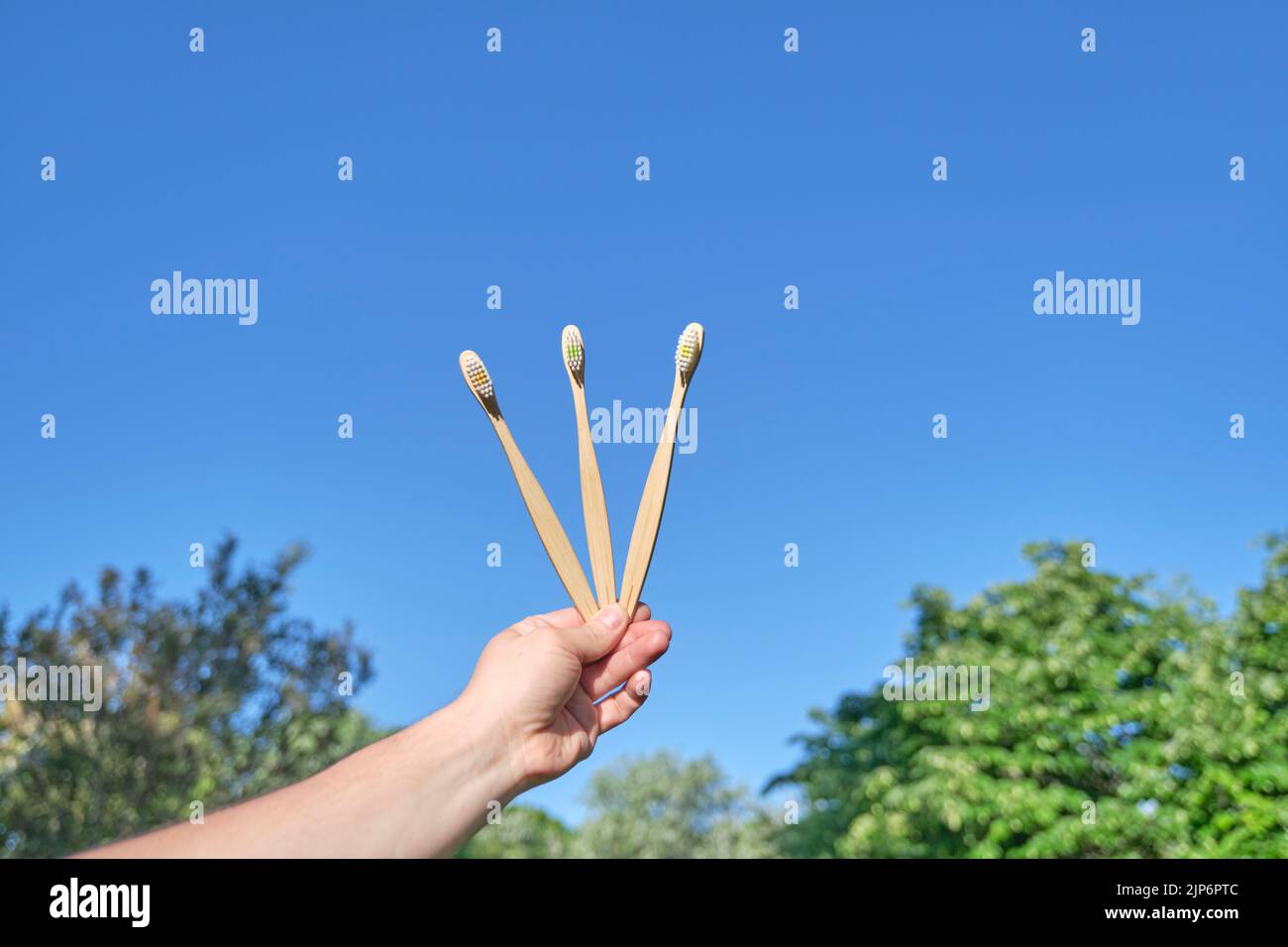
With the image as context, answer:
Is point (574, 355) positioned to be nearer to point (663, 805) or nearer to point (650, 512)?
point (650, 512)

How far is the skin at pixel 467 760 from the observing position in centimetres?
136

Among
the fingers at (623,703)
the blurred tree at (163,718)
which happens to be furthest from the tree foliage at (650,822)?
the fingers at (623,703)

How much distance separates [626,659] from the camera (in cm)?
179

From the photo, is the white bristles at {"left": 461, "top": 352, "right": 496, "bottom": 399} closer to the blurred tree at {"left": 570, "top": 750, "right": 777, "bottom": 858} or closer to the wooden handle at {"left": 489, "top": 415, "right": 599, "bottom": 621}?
the wooden handle at {"left": 489, "top": 415, "right": 599, "bottom": 621}

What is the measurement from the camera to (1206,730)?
7.30 m

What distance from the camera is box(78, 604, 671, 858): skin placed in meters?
1.36

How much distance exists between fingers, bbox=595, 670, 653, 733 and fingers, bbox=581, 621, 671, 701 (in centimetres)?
2

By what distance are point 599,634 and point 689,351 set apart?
1.55 ft

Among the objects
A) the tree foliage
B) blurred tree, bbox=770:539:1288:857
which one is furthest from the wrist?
the tree foliage
